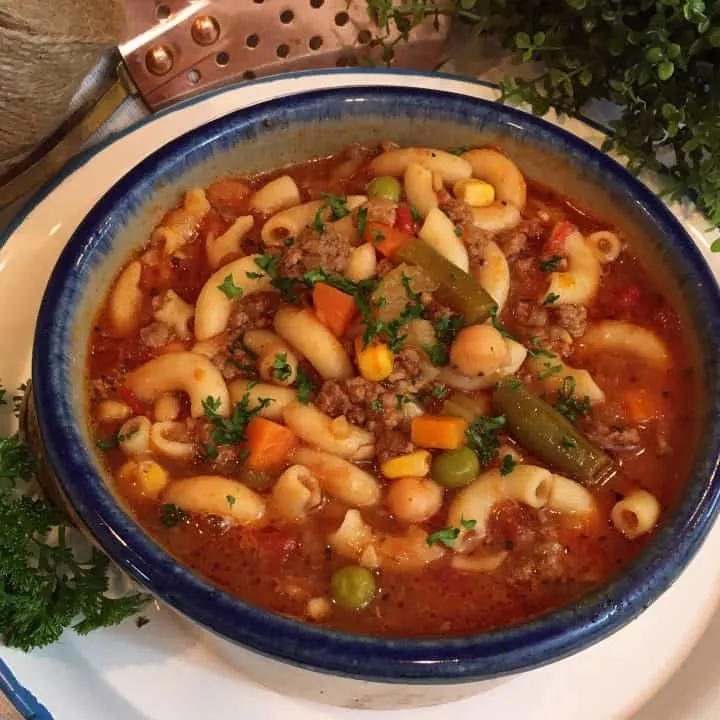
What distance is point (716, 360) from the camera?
5.97 feet

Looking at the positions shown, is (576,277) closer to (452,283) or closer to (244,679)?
(452,283)

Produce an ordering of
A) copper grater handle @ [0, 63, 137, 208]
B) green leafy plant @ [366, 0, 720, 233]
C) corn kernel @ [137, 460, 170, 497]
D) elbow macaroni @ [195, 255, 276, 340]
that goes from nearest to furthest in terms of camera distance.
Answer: corn kernel @ [137, 460, 170, 497] < elbow macaroni @ [195, 255, 276, 340] < green leafy plant @ [366, 0, 720, 233] < copper grater handle @ [0, 63, 137, 208]

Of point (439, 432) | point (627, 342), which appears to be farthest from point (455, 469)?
point (627, 342)

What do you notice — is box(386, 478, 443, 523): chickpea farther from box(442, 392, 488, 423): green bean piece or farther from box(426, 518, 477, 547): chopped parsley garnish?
box(442, 392, 488, 423): green bean piece

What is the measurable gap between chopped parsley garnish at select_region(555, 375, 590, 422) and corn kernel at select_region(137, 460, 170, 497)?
0.77m

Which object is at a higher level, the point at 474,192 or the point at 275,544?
A: the point at 474,192

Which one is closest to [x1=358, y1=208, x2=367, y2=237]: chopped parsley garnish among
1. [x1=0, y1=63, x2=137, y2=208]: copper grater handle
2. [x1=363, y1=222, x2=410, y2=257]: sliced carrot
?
[x1=363, y1=222, x2=410, y2=257]: sliced carrot

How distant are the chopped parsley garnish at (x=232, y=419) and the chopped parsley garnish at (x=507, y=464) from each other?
0.46 metres

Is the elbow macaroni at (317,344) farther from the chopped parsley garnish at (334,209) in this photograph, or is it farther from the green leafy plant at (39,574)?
the green leafy plant at (39,574)

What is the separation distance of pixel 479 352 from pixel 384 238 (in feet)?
1.15

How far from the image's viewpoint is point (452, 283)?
6.10ft

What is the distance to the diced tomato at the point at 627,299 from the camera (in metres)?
2.04

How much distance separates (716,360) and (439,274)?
22.1 inches

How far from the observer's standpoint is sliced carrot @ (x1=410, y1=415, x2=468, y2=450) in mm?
1763
